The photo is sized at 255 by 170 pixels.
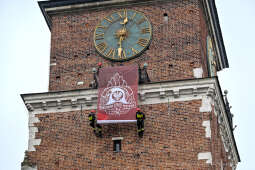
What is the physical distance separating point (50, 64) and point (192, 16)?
21.7ft

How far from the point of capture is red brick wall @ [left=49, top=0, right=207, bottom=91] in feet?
114

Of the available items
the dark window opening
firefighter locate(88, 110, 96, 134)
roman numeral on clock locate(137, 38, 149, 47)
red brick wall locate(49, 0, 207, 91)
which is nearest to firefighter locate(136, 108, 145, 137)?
the dark window opening

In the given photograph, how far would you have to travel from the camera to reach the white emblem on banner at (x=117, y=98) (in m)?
33.2

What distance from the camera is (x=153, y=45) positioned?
3522 cm

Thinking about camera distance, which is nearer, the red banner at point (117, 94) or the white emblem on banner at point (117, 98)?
the red banner at point (117, 94)

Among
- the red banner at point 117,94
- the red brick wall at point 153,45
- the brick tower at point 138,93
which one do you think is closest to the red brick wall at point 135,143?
the brick tower at point 138,93

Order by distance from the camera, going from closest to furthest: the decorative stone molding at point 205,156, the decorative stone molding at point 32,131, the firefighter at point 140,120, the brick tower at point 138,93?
the decorative stone molding at point 205,156, the firefighter at point 140,120, the brick tower at point 138,93, the decorative stone molding at point 32,131

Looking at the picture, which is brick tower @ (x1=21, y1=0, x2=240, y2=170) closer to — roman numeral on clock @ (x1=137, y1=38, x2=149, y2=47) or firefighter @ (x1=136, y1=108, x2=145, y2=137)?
roman numeral on clock @ (x1=137, y1=38, x2=149, y2=47)

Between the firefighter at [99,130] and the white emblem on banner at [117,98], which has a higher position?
the white emblem on banner at [117,98]

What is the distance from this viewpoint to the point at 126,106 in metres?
33.2

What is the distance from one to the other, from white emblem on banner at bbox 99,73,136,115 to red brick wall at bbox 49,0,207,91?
1.53 meters

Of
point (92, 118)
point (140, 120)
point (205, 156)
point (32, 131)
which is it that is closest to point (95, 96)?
point (92, 118)

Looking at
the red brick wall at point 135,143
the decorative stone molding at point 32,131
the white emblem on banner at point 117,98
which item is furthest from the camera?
the decorative stone molding at point 32,131

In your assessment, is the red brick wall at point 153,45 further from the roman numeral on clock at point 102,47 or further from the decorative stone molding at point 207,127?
the decorative stone molding at point 207,127
